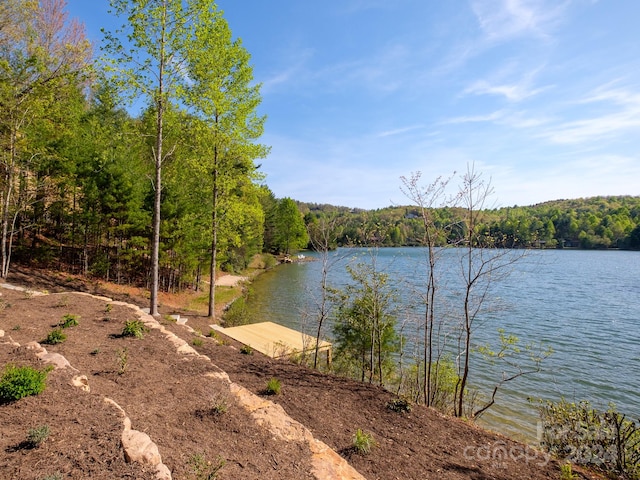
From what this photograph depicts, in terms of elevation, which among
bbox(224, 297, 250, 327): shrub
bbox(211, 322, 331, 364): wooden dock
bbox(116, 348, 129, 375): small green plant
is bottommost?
bbox(224, 297, 250, 327): shrub

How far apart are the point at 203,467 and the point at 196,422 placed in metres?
0.99

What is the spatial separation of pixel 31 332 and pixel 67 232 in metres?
13.0

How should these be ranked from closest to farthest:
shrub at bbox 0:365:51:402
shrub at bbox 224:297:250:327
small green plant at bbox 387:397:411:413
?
shrub at bbox 0:365:51:402 < small green plant at bbox 387:397:411:413 < shrub at bbox 224:297:250:327

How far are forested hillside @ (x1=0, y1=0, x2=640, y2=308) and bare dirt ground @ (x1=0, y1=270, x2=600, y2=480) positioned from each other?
130 inches

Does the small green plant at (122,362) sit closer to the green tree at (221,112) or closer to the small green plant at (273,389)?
the small green plant at (273,389)

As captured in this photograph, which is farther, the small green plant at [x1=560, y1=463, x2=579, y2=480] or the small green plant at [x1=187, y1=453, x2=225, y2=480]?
the small green plant at [x1=560, y1=463, x2=579, y2=480]

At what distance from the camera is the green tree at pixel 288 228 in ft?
165

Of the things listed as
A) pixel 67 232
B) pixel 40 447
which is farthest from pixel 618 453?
pixel 67 232

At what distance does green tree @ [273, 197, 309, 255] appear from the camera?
165ft

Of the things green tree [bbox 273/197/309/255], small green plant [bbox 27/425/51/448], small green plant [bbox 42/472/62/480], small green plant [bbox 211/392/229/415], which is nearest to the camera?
small green plant [bbox 42/472/62/480]

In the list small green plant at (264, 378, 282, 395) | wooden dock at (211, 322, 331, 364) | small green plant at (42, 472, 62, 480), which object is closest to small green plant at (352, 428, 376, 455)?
small green plant at (264, 378, 282, 395)

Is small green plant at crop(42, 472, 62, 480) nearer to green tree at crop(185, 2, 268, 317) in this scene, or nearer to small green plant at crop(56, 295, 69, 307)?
small green plant at crop(56, 295, 69, 307)

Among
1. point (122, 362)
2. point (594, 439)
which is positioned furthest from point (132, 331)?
point (594, 439)

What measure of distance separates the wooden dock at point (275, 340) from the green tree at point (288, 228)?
3801 cm
